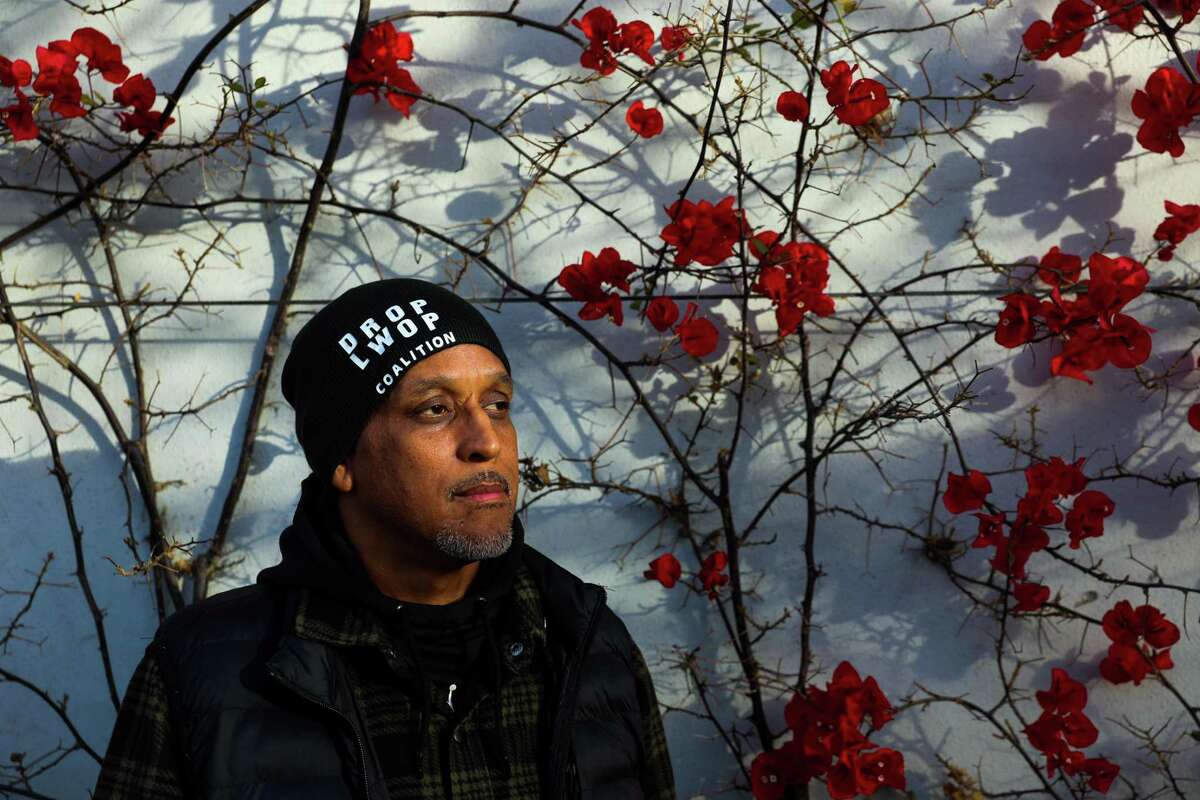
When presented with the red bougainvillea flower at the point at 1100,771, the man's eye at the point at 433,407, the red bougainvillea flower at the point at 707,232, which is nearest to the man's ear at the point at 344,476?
the man's eye at the point at 433,407

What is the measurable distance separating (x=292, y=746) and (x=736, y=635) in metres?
1.22

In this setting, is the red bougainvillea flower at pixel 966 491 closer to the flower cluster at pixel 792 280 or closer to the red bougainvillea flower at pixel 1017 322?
the red bougainvillea flower at pixel 1017 322

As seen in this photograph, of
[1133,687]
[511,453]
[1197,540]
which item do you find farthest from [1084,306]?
[511,453]

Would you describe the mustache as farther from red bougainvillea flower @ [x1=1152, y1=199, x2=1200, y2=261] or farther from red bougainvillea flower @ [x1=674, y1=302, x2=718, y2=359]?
red bougainvillea flower @ [x1=1152, y1=199, x2=1200, y2=261]

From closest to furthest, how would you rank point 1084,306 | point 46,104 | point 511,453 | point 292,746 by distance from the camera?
point 292,746 → point 511,453 → point 1084,306 → point 46,104

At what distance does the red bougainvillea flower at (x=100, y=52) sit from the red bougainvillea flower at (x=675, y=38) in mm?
1031

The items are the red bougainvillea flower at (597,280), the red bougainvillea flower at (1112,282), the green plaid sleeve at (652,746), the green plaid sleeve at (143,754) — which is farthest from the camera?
the red bougainvillea flower at (597,280)

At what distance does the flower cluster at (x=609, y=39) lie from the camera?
2.46m

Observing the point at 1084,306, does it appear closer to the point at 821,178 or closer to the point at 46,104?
the point at 821,178

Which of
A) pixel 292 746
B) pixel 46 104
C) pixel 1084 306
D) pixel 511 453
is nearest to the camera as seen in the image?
pixel 292 746

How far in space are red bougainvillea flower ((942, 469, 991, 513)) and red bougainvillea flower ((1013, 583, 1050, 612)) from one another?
0.18 metres

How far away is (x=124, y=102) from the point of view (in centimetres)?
246

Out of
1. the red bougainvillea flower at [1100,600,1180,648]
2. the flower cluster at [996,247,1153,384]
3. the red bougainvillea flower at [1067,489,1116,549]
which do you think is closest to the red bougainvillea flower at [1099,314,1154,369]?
the flower cluster at [996,247,1153,384]

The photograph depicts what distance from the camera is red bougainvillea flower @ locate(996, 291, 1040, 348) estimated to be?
2342mm
